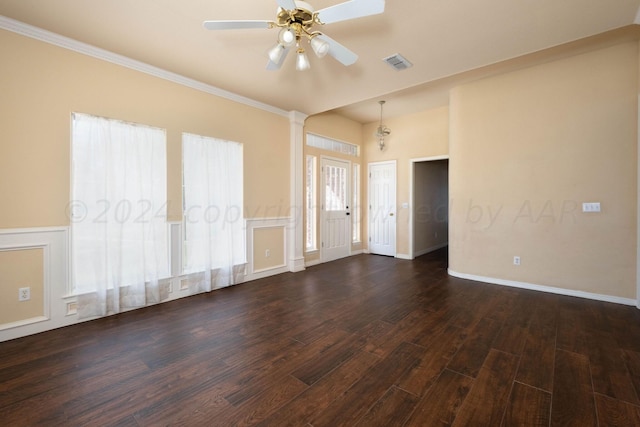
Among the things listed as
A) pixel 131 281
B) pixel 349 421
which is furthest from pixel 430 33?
pixel 131 281

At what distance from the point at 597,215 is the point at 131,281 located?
5.54 m

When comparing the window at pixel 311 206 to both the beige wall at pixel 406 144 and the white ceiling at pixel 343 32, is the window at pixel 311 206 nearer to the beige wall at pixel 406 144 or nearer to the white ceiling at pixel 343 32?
the beige wall at pixel 406 144

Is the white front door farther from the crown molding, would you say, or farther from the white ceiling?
the white ceiling

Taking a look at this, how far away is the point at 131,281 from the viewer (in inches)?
122

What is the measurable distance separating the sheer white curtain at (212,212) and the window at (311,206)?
1523 millimetres

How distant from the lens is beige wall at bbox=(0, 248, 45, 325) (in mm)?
2457

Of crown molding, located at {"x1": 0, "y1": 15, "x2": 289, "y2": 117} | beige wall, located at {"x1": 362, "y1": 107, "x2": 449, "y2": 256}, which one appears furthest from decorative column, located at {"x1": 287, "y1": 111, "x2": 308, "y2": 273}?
beige wall, located at {"x1": 362, "y1": 107, "x2": 449, "y2": 256}

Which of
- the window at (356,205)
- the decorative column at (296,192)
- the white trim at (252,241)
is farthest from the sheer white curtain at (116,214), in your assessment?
the window at (356,205)

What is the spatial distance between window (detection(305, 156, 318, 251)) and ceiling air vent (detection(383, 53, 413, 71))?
8.10 feet

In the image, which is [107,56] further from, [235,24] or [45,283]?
[45,283]

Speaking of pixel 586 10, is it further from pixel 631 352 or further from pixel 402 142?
pixel 402 142

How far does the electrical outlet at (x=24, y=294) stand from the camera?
8.30 feet

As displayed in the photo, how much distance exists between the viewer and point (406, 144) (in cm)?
573

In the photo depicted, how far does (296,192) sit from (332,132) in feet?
5.46
